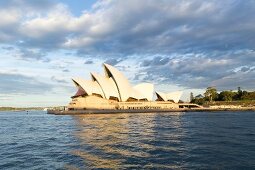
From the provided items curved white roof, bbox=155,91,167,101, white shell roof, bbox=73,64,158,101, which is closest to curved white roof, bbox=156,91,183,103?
curved white roof, bbox=155,91,167,101

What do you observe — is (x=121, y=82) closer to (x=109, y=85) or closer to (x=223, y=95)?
(x=109, y=85)

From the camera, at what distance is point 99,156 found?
22.4 meters

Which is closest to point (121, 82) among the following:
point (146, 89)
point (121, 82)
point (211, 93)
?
point (121, 82)

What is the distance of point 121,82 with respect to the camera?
380 ft

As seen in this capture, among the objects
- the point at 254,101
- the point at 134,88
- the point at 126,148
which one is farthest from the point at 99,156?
the point at 254,101

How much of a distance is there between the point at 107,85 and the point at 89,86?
6.36 m

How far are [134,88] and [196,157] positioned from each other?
109 meters

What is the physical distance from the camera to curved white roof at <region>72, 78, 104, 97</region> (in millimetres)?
112912

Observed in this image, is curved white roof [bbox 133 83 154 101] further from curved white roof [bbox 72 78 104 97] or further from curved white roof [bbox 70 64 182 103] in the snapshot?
curved white roof [bbox 72 78 104 97]

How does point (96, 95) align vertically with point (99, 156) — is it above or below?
above

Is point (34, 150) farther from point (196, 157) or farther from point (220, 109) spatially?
point (220, 109)

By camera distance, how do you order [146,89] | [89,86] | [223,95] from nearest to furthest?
1. [89,86]
2. [146,89]
3. [223,95]

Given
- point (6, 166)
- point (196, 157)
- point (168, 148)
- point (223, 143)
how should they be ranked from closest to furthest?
point (6, 166) → point (196, 157) → point (168, 148) → point (223, 143)

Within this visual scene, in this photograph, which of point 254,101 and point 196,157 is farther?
point 254,101
